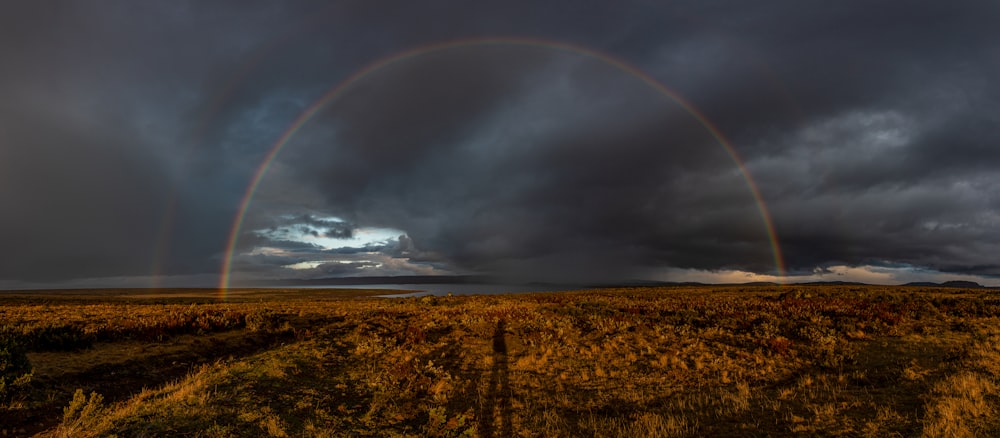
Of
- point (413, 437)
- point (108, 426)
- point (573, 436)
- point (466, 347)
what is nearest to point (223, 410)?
point (108, 426)

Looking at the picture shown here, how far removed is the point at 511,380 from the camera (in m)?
16.7

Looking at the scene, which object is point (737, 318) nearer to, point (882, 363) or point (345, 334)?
point (882, 363)

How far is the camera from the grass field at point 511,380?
1052 centimetres

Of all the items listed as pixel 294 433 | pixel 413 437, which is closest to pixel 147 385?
pixel 294 433

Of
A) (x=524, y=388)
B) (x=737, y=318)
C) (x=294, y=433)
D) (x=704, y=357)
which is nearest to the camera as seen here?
(x=294, y=433)

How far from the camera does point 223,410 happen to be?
423 inches

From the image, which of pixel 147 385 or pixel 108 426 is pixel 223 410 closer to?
pixel 108 426

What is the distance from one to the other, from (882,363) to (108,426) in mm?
25036

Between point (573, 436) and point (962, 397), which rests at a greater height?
point (962, 397)

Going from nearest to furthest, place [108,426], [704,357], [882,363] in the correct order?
1. [108,426]
2. [882,363]
3. [704,357]

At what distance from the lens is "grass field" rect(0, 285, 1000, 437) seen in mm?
10523

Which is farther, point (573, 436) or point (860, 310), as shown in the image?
point (860, 310)

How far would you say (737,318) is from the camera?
3075 centimetres

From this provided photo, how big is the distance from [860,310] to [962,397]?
88.6ft
